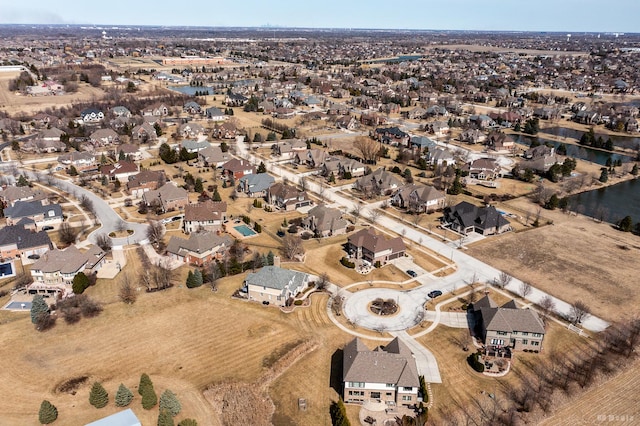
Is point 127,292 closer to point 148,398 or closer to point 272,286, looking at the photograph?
point 272,286

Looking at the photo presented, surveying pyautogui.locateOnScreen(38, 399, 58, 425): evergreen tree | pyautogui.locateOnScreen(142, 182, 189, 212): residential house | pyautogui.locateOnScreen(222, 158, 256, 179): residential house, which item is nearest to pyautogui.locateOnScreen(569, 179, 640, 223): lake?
pyautogui.locateOnScreen(222, 158, 256, 179): residential house

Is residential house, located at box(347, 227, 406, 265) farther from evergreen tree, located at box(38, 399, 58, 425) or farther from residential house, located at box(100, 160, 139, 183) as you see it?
residential house, located at box(100, 160, 139, 183)

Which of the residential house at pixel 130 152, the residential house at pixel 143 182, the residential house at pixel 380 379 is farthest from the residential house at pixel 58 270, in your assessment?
the residential house at pixel 130 152

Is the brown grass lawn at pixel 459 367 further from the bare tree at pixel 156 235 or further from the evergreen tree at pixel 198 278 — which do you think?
the bare tree at pixel 156 235

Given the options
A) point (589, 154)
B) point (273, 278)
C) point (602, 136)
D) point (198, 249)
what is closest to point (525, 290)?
point (273, 278)

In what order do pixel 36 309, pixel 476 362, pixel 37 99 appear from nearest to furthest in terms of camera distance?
pixel 476 362
pixel 36 309
pixel 37 99
